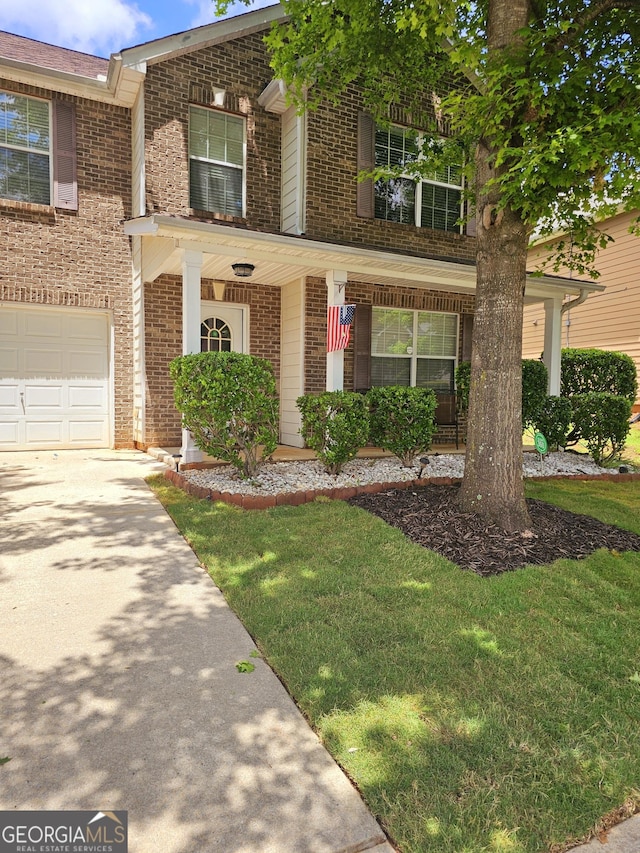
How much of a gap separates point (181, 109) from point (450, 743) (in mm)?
9129

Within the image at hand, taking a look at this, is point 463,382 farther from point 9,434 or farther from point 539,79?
point 9,434

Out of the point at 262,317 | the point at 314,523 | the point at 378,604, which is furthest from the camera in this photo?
the point at 262,317

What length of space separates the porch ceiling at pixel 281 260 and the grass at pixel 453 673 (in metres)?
3.62

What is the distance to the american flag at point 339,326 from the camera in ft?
23.2

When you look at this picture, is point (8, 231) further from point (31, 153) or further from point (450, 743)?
point (450, 743)

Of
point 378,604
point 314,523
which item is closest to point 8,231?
point 314,523

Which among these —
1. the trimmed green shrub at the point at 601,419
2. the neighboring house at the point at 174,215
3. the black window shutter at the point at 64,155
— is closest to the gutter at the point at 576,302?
the neighboring house at the point at 174,215

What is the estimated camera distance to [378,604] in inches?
125

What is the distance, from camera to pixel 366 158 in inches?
352

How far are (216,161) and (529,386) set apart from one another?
6.17m

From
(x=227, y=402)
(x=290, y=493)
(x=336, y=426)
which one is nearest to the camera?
(x=290, y=493)

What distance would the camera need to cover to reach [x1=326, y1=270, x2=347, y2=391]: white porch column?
23.7ft

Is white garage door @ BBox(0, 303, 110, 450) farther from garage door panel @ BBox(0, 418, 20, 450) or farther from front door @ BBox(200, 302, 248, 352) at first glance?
front door @ BBox(200, 302, 248, 352)

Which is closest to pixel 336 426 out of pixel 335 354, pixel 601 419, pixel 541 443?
pixel 335 354
